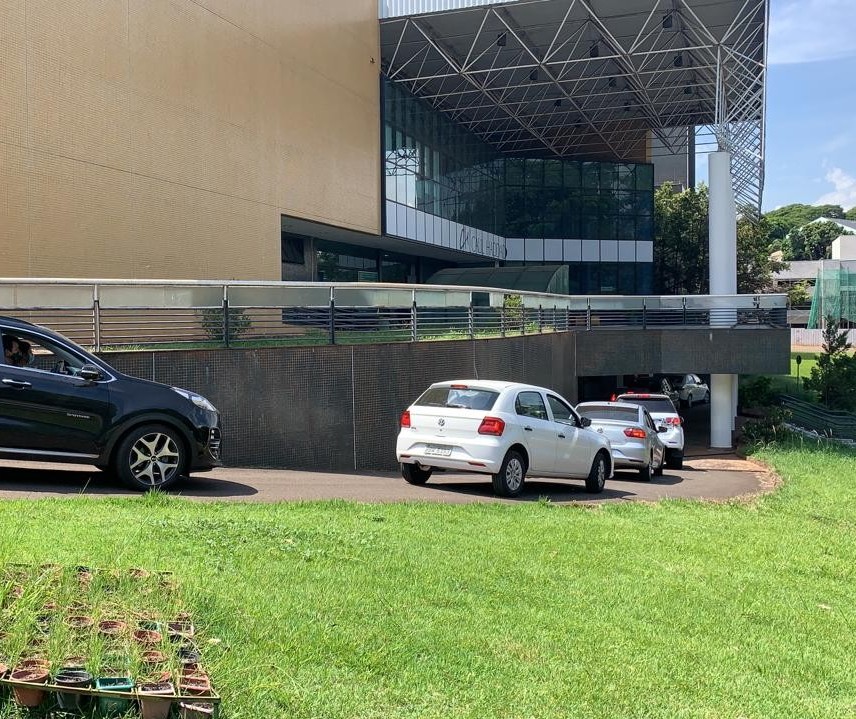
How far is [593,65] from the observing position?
41.0 m

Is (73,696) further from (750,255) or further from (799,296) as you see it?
(799,296)

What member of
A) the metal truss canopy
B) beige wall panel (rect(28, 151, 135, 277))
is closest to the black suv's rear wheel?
beige wall panel (rect(28, 151, 135, 277))

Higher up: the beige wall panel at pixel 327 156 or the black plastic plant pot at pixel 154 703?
the beige wall panel at pixel 327 156

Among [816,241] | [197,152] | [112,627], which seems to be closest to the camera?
[112,627]

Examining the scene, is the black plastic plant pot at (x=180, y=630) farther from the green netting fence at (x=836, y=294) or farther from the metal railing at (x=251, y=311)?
the green netting fence at (x=836, y=294)

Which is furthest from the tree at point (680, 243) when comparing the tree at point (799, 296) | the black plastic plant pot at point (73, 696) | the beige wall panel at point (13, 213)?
the black plastic plant pot at point (73, 696)

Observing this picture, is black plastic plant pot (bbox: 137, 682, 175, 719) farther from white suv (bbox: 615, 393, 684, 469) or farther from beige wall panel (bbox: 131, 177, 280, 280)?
white suv (bbox: 615, 393, 684, 469)

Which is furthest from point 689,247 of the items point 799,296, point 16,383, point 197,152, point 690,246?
point 16,383

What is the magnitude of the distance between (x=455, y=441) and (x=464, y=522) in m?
3.06

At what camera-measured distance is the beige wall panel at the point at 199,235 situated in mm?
21672

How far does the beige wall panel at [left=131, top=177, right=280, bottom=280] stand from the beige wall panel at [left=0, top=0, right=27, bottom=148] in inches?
138

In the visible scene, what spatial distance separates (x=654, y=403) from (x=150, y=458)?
15.8 m

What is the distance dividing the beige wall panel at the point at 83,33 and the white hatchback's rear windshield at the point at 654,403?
47.1 ft

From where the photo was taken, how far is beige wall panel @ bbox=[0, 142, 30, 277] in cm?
1808
